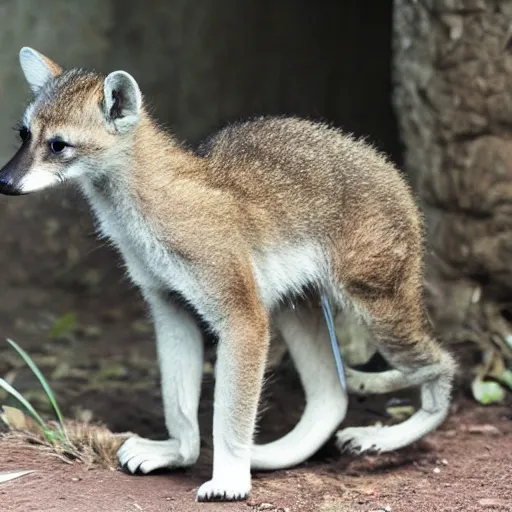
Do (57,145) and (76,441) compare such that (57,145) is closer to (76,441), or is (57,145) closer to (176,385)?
(176,385)

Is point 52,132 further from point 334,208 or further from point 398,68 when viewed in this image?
point 398,68

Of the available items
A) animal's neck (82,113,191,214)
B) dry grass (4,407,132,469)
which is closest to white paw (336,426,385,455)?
dry grass (4,407,132,469)

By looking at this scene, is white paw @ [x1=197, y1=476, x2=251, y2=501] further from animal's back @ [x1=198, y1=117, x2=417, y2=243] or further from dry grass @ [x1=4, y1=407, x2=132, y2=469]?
animal's back @ [x1=198, y1=117, x2=417, y2=243]

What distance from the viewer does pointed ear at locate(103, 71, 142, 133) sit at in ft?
16.8

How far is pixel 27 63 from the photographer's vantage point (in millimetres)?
5555

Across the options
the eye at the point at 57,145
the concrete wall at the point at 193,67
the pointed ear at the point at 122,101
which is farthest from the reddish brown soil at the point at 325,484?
the concrete wall at the point at 193,67

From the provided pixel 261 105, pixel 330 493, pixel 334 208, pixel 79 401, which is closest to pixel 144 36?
pixel 261 105

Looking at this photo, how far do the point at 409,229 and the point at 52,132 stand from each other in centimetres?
195

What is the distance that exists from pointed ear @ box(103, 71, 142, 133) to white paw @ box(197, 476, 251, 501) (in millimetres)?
1724

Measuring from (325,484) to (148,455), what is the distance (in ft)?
3.03

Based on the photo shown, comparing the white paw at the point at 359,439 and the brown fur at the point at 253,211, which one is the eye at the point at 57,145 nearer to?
the brown fur at the point at 253,211

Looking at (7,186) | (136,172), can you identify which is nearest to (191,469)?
(136,172)

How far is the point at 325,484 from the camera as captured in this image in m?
5.80

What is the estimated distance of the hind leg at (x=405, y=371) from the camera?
19.0 ft
